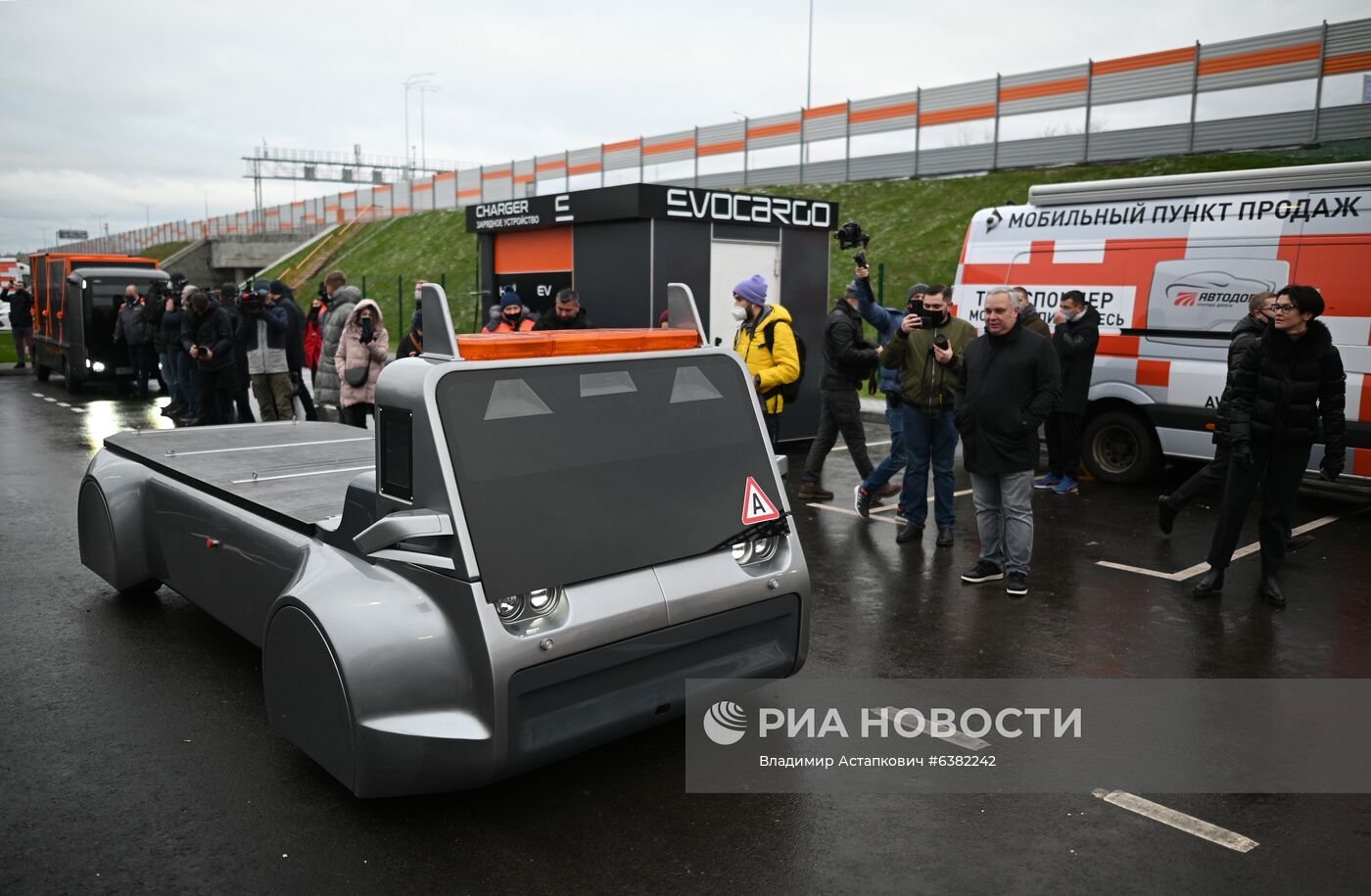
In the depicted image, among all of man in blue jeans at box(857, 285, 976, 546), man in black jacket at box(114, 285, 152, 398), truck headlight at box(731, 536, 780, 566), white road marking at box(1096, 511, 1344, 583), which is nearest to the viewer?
truck headlight at box(731, 536, 780, 566)

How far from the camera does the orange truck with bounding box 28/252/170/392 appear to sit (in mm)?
17188

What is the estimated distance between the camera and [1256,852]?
3.46 m

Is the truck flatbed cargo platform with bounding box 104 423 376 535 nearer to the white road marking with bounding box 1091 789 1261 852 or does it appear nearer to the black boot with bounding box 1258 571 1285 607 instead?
the white road marking with bounding box 1091 789 1261 852

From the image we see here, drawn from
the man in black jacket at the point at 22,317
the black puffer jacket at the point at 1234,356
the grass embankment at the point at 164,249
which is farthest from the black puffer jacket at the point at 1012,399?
the grass embankment at the point at 164,249

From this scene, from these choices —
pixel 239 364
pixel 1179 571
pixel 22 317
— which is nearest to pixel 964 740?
pixel 1179 571

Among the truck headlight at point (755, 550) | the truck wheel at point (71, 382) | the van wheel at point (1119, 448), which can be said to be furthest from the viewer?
the truck wheel at point (71, 382)

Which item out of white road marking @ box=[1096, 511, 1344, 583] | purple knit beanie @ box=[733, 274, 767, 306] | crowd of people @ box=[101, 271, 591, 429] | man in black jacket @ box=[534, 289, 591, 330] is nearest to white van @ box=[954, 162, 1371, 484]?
white road marking @ box=[1096, 511, 1344, 583]

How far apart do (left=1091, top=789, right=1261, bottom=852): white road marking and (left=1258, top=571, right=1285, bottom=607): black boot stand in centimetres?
300

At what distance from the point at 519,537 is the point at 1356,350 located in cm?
732

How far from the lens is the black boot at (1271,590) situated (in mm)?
6194

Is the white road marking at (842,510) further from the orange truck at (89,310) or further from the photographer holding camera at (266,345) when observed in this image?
the orange truck at (89,310)

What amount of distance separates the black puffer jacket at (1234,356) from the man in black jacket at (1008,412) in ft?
3.54

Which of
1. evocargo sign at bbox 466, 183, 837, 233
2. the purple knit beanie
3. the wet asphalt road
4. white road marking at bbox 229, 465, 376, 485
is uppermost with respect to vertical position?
evocargo sign at bbox 466, 183, 837, 233

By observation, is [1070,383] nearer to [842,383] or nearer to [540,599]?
[842,383]
